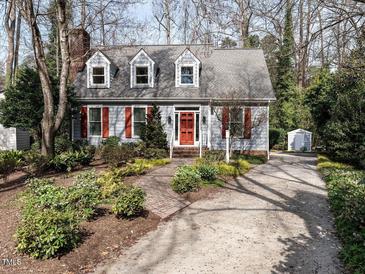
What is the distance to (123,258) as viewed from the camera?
5484 mm

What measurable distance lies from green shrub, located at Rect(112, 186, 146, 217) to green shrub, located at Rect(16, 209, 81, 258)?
140 cm

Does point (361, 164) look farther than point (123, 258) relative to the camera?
Yes

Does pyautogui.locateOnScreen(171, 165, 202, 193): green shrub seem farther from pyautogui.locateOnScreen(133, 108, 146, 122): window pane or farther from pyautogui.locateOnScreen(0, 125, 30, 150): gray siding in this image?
pyautogui.locateOnScreen(0, 125, 30, 150): gray siding

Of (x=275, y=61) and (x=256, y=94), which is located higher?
(x=275, y=61)

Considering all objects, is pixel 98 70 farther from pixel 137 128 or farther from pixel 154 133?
pixel 154 133

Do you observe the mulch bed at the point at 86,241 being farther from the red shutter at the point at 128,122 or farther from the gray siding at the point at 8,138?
the gray siding at the point at 8,138

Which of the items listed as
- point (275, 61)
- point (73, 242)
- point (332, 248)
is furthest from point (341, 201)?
point (275, 61)

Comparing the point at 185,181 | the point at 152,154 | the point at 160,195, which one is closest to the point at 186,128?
the point at 152,154

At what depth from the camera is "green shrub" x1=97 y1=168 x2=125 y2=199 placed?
8078mm

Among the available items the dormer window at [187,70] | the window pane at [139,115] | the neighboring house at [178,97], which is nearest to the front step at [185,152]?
the neighboring house at [178,97]

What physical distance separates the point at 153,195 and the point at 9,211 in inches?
136

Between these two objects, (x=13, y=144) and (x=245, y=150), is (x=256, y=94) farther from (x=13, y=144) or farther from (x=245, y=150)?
(x=13, y=144)

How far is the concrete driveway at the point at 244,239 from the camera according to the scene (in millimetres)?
5207

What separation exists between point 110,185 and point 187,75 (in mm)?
11569
